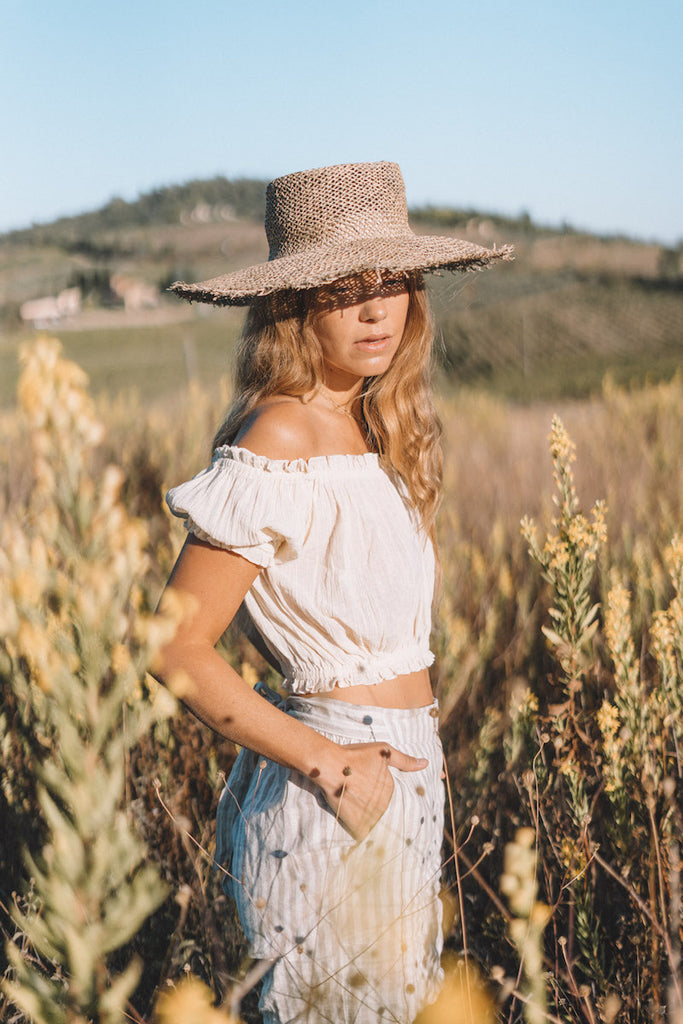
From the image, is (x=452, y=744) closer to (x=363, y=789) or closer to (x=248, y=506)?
(x=363, y=789)

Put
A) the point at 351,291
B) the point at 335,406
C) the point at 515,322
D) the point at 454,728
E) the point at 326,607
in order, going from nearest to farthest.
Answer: the point at 326,607 → the point at 351,291 → the point at 335,406 → the point at 454,728 → the point at 515,322

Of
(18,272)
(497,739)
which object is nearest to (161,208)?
(18,272)

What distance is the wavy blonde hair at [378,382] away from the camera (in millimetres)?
1337

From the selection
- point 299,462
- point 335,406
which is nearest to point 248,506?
point 299,462

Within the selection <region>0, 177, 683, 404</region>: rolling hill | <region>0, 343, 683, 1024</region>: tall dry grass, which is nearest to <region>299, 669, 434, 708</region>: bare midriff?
<region>0, 343, 683, 1024</region>: tall dry grass

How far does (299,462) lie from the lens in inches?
46.1

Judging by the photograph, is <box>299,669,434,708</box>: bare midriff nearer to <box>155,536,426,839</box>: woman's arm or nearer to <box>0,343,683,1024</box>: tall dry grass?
<box>155,536,426,839</box>: woman's arm

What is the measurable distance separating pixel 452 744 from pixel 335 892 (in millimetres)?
1531

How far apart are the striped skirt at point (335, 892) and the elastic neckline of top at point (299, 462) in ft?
1.16

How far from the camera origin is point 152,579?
290 cm

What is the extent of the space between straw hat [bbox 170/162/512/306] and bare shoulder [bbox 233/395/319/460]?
0.19 metres

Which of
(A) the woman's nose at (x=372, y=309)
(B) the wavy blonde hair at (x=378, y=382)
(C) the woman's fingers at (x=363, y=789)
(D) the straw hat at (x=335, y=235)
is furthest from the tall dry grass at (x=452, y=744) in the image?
(A) the woman's nose at (x=372, y=309)

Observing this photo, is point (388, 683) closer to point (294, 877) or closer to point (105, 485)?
point (294, 877)

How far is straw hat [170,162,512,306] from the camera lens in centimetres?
123
